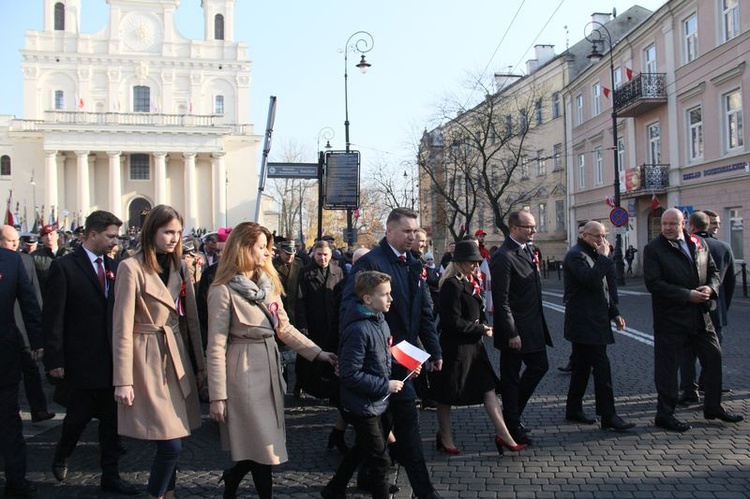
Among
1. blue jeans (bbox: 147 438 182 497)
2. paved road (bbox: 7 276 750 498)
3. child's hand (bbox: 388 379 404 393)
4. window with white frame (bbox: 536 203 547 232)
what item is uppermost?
→ window with white frame (bbox: 536 203 547 232)

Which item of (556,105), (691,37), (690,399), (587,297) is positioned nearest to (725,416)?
(690,399)

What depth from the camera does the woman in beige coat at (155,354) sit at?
4.06 metres

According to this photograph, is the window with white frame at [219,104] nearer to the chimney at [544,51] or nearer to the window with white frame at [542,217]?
the chimney at [544,51]

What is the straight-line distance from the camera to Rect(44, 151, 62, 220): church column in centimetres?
5668

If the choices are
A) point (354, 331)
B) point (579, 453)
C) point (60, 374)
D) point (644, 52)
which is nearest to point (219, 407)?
point (354, 331)

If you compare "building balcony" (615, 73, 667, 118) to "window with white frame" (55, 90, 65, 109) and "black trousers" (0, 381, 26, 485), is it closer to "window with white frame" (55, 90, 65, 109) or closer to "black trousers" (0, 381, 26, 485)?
"black trousers" (0, 381, 26, 485)

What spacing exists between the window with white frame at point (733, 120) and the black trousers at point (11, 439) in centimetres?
2464

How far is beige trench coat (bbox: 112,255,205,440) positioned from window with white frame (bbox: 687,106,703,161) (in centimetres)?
2662

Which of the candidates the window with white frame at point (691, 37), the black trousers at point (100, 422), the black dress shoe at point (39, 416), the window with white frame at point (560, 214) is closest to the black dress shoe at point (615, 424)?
the black trousers at point (100, 422)

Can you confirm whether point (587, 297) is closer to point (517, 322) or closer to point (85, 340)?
point (517, 322)

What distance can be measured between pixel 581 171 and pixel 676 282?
33845 millimetres

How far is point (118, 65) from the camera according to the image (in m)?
64.2

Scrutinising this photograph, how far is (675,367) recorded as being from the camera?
20.2 ft

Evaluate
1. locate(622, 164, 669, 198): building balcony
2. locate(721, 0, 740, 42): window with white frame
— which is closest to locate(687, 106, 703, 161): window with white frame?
locate(622, 164, 669, 198): building balcony
